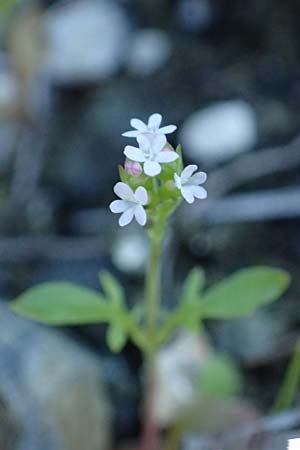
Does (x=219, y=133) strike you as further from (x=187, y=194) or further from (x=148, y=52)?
(x=187, y=194)

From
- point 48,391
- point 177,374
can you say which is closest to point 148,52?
point 177,374

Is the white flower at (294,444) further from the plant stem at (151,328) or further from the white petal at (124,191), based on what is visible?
the white petal at (124,191)

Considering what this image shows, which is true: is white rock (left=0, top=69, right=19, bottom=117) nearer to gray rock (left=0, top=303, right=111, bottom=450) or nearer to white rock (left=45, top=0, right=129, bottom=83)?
white rock (left=45, top=0, right=129, bottom=83)

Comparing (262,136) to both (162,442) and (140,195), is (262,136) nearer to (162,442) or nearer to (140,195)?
(162,442)

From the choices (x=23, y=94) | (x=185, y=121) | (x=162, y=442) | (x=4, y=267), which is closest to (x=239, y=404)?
(x=162, y=442)

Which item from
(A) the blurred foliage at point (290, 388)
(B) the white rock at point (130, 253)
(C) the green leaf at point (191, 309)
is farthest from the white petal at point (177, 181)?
(B) the white rock at point (130, 253)

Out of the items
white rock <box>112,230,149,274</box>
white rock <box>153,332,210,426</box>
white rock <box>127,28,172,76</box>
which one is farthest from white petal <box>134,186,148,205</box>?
white rock <box>127,28,172,76</box>
